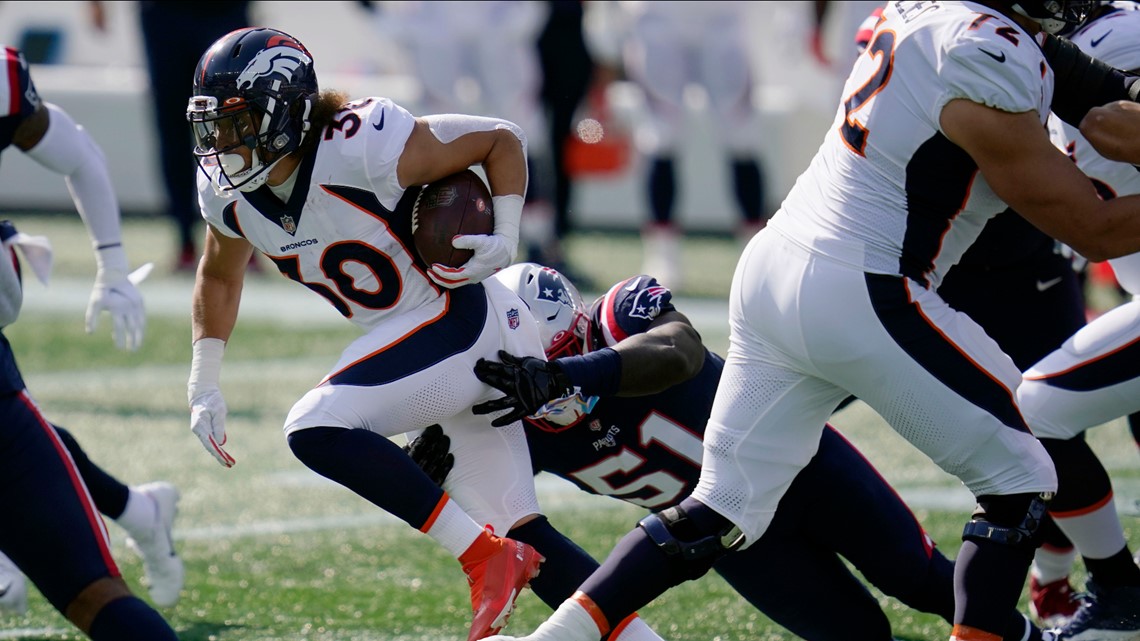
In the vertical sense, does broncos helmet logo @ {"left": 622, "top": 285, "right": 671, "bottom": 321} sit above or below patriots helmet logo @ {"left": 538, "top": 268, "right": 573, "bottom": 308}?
above

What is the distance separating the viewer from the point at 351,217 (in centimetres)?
327

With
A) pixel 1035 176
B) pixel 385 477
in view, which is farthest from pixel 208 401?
pixel 1035 176

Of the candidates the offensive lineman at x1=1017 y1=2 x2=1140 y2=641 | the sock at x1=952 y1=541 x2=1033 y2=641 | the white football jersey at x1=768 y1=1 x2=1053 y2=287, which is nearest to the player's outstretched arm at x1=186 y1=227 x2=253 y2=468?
the white football jersey at x1=768 y1=1 x2=1053 y2=287

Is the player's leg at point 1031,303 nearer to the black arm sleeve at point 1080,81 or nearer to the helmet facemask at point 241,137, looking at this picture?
the black arm sleeve at point 1080,81

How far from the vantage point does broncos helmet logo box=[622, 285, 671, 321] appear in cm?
337

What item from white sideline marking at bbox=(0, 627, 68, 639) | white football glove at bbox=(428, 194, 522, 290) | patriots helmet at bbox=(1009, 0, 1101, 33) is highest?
patriots helmet at bbox=(1009, 0, 1101, 33)

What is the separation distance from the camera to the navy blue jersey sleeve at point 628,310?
3.37m

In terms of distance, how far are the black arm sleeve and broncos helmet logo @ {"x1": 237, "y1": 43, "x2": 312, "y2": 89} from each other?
60.9 inches

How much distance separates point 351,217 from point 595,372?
616 mm

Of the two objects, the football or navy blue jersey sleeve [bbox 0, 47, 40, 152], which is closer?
the football

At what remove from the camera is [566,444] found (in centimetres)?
342

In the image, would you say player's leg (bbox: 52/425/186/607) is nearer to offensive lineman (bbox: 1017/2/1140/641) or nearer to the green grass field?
the green grass field

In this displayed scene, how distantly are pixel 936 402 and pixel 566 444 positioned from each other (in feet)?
2.89

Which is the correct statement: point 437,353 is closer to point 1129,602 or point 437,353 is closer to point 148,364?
point 1129,602
